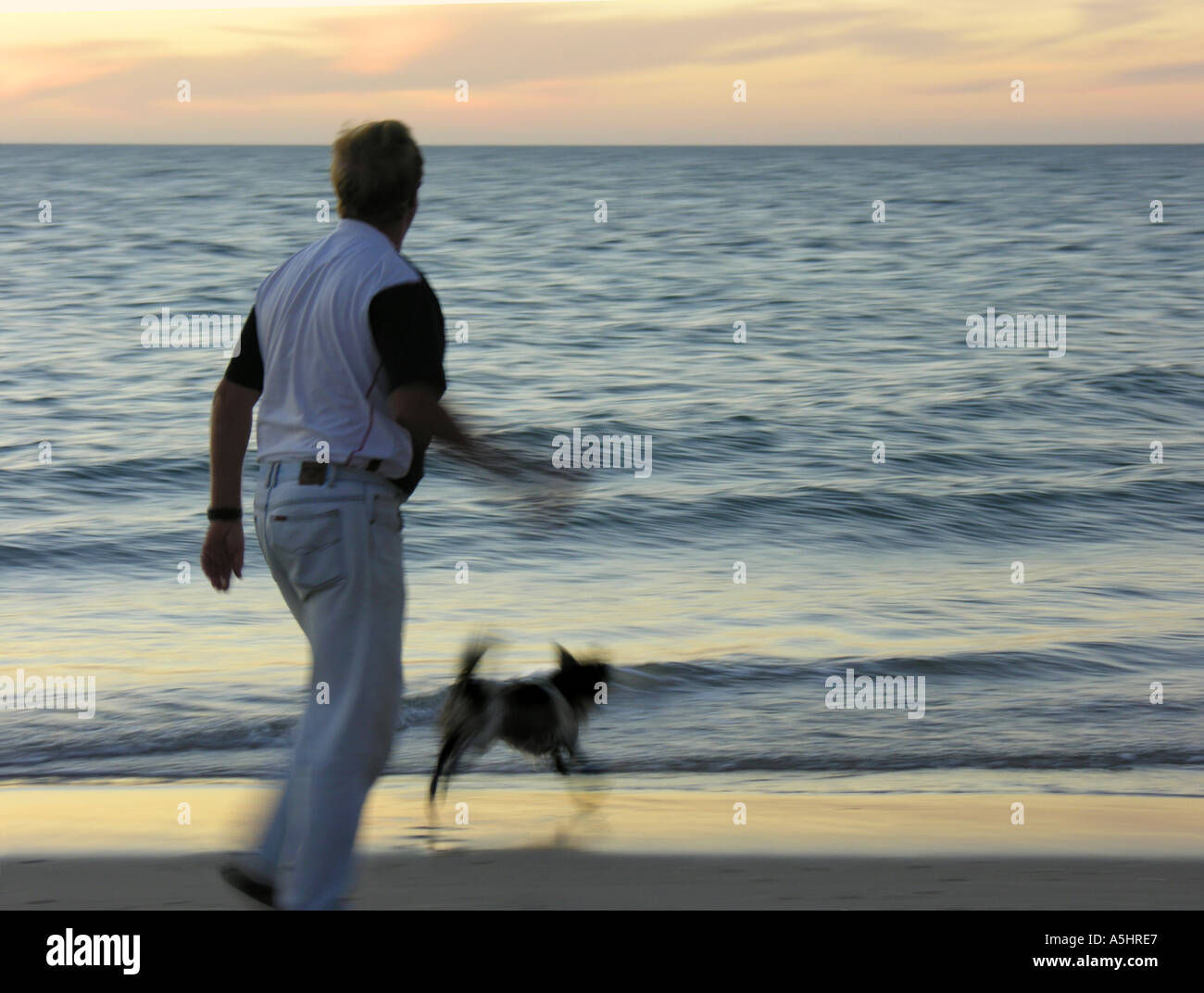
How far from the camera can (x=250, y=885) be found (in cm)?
304

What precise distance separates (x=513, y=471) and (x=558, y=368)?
13.0 m

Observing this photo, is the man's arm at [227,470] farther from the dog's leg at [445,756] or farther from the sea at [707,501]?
the dog's leg at [445,756]

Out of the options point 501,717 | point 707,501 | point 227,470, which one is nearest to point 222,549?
point 227,470

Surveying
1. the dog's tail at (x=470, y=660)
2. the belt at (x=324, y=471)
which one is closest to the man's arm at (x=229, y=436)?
the belt at (x=324, y=471)

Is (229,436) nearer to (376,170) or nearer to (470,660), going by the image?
(376,170)

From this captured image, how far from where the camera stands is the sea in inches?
224

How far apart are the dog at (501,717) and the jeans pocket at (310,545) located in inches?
68.8

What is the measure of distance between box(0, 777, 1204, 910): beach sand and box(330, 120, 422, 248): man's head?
169cm

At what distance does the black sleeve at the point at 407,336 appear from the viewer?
269 centimetres

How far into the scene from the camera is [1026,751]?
5461 millimetres

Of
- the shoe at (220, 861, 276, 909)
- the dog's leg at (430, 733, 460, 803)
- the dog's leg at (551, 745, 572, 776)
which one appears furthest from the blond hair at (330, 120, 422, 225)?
the dog's leg at (551, 745, 572, 776)

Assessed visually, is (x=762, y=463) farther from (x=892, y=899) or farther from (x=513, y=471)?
(x=513, y=471)

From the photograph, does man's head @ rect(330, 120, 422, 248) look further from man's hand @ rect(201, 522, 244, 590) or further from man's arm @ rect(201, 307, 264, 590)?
man's hand @ rect(201, 522, 244, 590)

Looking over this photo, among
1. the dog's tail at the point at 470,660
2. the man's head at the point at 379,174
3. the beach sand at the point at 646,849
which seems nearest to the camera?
the man's head at the point at 379,174
